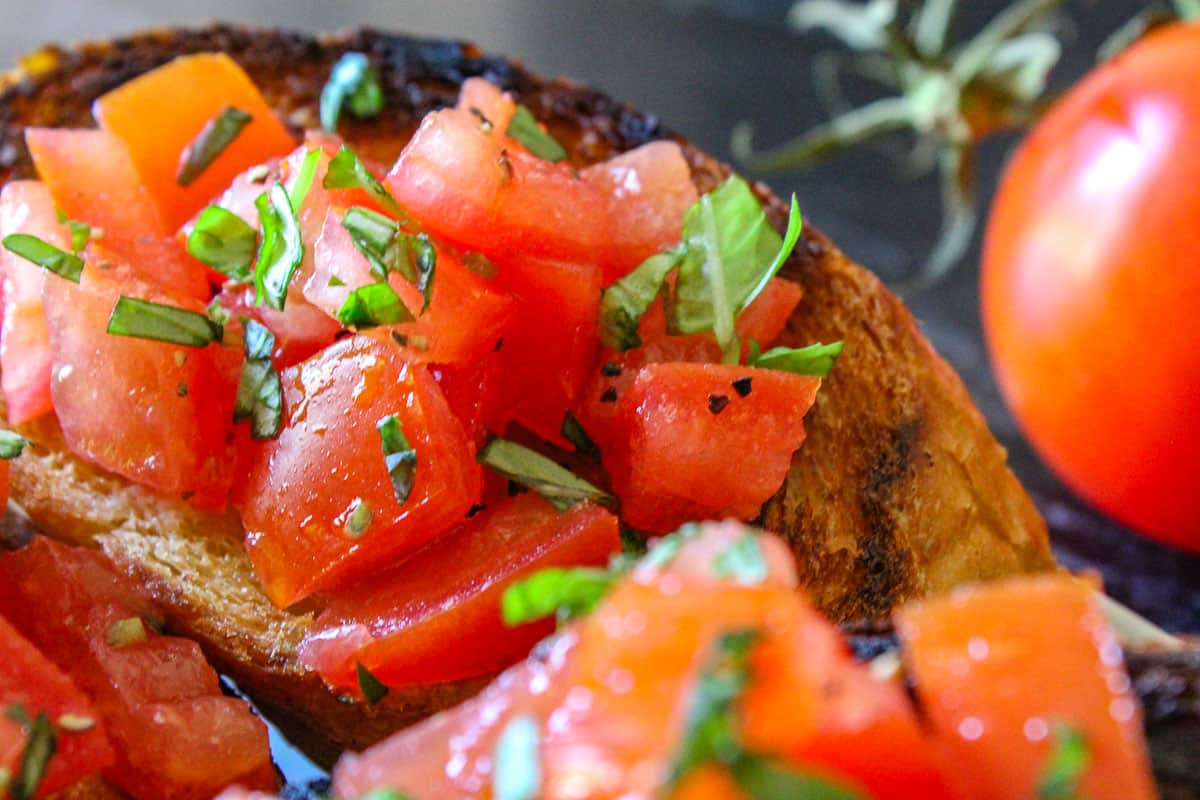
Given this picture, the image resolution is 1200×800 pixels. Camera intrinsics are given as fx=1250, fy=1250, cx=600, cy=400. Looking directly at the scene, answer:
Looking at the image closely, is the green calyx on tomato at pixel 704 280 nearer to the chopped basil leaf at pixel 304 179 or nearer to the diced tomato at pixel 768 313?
the diced tomato at pixel 768 313

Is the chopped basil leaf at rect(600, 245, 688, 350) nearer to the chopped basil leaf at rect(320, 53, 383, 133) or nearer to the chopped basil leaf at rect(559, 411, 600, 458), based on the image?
the chopped basil leaf at rect(559, 411, 600, 458)

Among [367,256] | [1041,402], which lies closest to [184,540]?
[367,256]

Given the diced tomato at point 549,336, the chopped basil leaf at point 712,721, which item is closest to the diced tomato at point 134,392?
the diced tomato at point 549,336

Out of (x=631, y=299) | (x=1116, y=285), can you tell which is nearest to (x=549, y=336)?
(x=631, y=299)

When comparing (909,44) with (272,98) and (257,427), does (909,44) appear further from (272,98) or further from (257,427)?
(257,427)

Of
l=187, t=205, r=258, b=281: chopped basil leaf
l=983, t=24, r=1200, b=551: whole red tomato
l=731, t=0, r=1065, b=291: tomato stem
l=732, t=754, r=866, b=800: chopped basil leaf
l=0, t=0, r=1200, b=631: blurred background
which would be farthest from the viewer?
l=0, t=0, r=1200, b=631: blurred background

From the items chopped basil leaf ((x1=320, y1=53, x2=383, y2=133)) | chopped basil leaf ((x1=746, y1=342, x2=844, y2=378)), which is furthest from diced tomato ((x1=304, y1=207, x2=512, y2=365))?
chopped basil leaf ((x1=320, y1=53, x2=383, y2=133))
